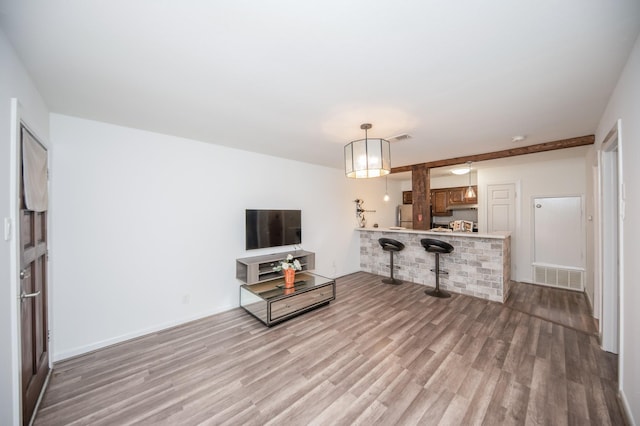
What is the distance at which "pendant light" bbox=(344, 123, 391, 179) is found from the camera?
2.57m

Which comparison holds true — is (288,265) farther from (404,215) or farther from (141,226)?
(404,215)

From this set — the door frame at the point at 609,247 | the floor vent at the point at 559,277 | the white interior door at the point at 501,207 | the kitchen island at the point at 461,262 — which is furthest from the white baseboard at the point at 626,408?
the white interior door at the point at 501,207

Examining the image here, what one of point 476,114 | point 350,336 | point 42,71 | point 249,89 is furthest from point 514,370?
point 42,71

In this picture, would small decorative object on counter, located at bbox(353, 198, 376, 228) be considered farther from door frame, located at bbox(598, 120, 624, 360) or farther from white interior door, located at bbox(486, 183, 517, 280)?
door frame, located at bbox(598, 120, 624, 360)

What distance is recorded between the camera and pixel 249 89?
194cm

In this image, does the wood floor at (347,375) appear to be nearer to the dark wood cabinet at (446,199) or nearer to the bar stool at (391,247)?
the bar stool at (391,247)

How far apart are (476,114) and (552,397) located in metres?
2.59

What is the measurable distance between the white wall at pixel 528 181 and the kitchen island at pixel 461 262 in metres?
0.70

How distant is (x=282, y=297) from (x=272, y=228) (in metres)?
1.23

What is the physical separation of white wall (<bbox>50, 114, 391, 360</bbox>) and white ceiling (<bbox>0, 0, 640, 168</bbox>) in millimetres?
424

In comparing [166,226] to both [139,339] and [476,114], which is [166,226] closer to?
[139,339]

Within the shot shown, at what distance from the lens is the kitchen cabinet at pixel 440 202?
6.54m

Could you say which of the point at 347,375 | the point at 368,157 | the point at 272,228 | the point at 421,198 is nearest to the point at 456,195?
the point at 421,198

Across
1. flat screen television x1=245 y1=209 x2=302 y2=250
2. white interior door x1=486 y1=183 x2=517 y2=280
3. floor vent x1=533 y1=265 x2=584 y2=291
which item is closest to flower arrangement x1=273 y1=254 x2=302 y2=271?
flat screen television x1=245 y1=209 x2=302 y2=250
